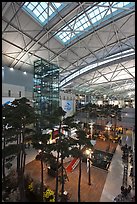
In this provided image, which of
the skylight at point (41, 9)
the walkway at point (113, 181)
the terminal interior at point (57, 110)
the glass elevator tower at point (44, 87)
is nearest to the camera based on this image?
the terminal interior at point (57, 110)

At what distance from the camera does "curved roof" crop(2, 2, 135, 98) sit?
12.4 m

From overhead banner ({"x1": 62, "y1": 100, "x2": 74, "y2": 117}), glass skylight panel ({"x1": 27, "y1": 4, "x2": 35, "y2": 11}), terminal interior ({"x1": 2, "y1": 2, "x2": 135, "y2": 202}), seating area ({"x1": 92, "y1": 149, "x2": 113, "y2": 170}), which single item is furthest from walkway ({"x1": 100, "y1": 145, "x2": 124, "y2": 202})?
glass skylight panel ({"x1": 27, "y1": 4, "x2": 35, "y2": 11})

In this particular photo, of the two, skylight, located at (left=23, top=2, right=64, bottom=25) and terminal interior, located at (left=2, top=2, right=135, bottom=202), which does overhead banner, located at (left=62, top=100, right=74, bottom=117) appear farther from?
skylight, located at (left=23, top=2, right=64, bottom=25)

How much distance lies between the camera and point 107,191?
1087 centimetres

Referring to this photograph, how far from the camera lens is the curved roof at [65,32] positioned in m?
12.4

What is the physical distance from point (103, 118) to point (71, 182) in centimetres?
1450

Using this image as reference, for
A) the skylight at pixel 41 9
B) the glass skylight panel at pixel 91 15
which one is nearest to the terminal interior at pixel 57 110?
the skylight at pixel 41 9

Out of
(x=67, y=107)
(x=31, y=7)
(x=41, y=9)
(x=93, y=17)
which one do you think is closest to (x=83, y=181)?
(x=67, y=107)

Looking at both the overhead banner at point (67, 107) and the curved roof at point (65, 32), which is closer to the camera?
the curved roof at point (65, 32)

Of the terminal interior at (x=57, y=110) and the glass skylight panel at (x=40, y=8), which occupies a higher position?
the glass skylight panel at (x=40, y=8)

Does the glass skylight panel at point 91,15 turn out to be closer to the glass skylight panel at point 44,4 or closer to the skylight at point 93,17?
the skylight at point 93,17

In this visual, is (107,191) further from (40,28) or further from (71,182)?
(40,28)

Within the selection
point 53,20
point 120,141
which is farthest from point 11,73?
point 120,141

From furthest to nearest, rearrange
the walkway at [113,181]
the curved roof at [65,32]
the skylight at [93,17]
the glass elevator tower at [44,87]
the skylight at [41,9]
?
the glass elevator tower at [44,87] < the skylight at [93,17] < the curved roof at [65,32] < the skylight at [41,9] < the walkway at [113,181]
